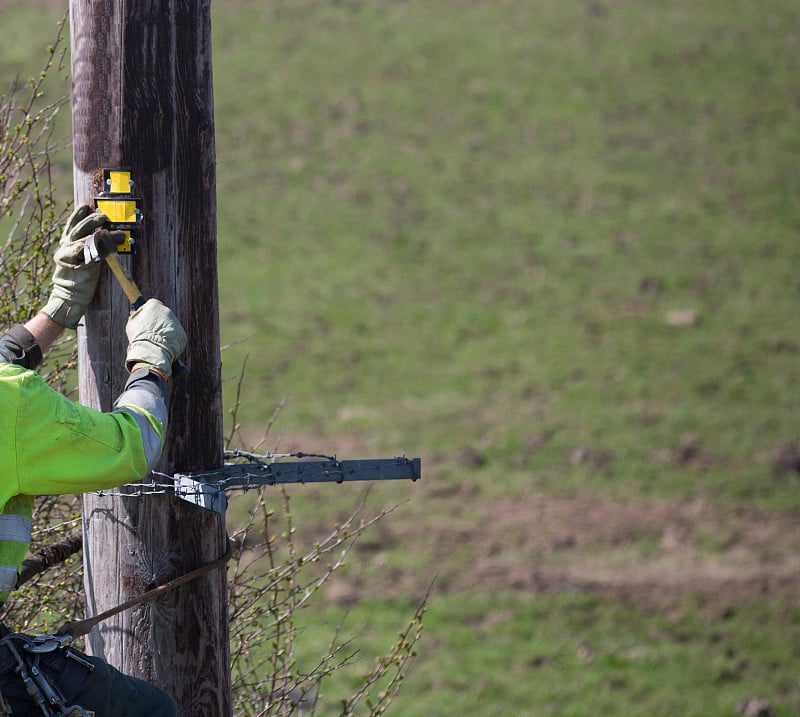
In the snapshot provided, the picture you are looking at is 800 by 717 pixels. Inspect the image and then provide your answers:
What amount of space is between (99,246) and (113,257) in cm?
4

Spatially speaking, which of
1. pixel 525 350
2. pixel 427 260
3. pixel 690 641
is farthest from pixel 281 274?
pixel 690 641

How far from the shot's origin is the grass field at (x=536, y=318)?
31.1 ft

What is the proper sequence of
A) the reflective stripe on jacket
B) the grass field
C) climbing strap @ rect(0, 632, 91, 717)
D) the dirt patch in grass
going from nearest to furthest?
the reflective stripe on jacket, climbing strap @ rect(0, 632, 91, 717), the grass field, the dirt patch in grass

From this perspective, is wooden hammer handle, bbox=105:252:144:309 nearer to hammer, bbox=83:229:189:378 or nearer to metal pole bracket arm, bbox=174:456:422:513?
hammer, bbox=83:229:189:378

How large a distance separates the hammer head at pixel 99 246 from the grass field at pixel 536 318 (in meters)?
5.29

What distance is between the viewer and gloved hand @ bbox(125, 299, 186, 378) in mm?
2951

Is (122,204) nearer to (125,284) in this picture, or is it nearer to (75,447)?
(125,284)

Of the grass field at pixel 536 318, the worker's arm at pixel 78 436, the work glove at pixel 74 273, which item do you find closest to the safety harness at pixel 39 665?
the worker's arm at pixel 78 436

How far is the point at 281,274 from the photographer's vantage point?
15.6 m

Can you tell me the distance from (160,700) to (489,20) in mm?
20007

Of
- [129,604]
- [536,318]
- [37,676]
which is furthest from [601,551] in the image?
[37,676]

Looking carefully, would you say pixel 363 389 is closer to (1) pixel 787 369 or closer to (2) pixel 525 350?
(2) pixel 525 350

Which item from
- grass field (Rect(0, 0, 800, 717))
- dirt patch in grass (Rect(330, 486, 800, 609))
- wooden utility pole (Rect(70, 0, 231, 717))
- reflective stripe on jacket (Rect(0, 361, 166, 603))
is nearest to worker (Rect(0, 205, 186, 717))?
reflective stripe on jacket (Rect(0, 361, 166, 603))

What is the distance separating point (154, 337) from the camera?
2971 millimetres
